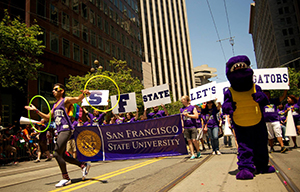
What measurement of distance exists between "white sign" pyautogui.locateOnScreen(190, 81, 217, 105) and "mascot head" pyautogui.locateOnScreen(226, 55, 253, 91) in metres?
5.12

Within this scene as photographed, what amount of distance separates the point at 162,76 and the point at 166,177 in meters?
82.6

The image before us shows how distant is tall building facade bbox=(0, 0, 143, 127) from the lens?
74.5ft

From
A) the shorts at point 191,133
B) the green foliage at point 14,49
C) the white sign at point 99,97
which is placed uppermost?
the green foliage at point 14,49

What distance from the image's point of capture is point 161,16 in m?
90.8

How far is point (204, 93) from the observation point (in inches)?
412

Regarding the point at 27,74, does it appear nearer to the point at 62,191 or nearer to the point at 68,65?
the point at 62,191

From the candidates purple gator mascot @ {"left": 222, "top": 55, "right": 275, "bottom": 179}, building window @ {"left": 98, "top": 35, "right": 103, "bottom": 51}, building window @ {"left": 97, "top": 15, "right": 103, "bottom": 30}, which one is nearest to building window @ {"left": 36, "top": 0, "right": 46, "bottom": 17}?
building window @ {"left": 98, "top": 35, "right": 103, "bottom": 51}

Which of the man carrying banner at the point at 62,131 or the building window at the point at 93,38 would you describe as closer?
the man carrying banner at the point at 62,131

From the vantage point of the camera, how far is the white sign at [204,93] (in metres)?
10.1

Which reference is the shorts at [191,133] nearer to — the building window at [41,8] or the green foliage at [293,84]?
the building window at [41,8]

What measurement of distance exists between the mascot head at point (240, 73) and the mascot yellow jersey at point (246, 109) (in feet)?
0.38

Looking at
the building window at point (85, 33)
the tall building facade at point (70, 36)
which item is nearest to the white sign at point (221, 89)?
the tall building facade at point (70, 36)

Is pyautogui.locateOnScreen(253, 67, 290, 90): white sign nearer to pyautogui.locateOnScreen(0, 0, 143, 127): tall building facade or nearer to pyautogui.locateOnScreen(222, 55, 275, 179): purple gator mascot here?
pyautogui.locateOnScreen(222, 55, 275, 179): purple gator mascot

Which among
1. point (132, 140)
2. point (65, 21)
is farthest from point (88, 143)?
point (65, 21)
